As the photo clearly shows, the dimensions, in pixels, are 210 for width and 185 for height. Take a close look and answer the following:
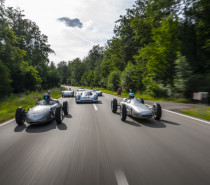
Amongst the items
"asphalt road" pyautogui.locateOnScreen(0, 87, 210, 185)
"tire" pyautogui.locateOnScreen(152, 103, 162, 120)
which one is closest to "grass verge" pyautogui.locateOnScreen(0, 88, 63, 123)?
"asphalt road" pyautogui.locateOnScreen(0, 87, 210, 185)

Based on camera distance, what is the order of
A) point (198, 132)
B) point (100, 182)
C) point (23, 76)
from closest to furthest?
point (100, 182) → point (198, 132) → point (23, 76)

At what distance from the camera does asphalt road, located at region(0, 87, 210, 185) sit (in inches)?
110

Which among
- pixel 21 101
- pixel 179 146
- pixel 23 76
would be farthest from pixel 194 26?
pixel 23 76

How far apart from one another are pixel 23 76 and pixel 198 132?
82.9 feet

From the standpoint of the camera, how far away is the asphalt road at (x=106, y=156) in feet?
9.16

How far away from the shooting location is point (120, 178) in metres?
2.80

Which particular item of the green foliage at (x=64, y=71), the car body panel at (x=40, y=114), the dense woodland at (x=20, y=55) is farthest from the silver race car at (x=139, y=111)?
the green foliage at (x=64, y=71)

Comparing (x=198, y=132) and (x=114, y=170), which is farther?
(x=198, y=132)

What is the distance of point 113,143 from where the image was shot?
176 inches

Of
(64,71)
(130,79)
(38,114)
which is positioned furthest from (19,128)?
(64,71)

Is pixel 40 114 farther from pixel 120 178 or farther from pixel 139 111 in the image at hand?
pixel 120 178

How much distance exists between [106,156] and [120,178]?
2.92 feet

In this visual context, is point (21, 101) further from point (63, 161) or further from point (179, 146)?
point (179, 146)

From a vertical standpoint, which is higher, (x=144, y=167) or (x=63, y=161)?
(x=144, y=167)
